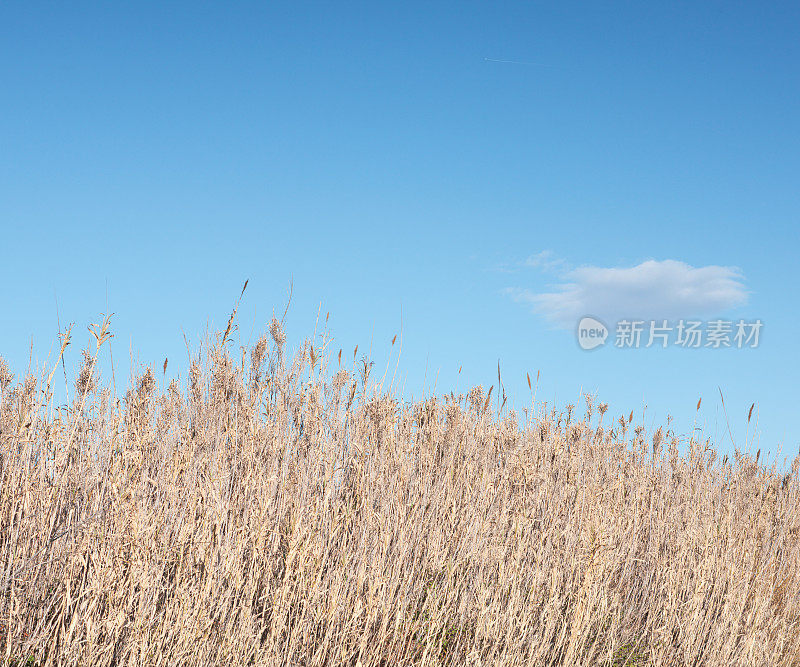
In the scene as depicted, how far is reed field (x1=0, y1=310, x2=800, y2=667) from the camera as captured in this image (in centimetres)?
269

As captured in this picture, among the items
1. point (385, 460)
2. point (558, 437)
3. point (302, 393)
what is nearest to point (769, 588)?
point (558, 437)

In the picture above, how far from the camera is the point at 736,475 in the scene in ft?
23.9

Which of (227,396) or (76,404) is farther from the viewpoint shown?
(227,396)

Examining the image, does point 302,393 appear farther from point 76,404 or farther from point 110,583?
point 110,583

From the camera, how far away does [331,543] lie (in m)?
3.21

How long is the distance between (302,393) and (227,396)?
56cm

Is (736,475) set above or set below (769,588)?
above

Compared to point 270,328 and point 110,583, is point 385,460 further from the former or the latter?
point 110,583

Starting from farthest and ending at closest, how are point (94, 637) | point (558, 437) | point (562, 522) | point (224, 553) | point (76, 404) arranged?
point (558, 437)
point (562, 522)
point (76, 404)
point (224, 553)
point (94, 637)

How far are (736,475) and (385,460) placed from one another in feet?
16.5

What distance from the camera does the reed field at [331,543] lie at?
2691 mm

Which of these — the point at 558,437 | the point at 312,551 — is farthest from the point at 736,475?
the point at 312,551

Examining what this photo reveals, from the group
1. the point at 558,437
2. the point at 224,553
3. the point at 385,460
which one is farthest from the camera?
the point at 558,437

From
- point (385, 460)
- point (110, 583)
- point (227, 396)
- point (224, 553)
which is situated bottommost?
point (110, 583)
